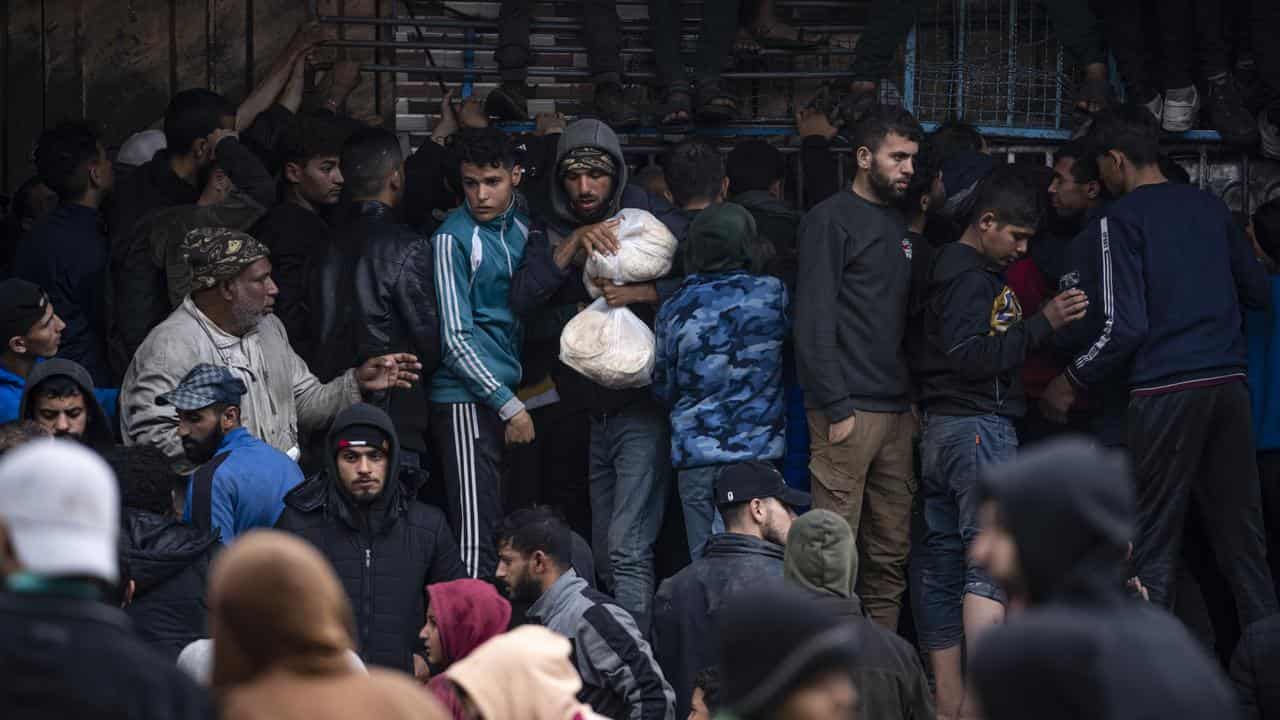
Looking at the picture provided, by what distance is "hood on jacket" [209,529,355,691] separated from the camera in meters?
3.33

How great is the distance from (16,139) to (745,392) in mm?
4908

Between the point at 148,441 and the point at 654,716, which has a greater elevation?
the point at 148,441

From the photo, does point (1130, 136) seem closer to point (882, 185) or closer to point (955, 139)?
point (955, 139)

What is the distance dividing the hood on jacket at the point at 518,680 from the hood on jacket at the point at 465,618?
40.9 inches

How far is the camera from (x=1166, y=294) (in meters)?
7.43

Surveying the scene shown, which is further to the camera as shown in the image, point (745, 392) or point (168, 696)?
point (745, 392)

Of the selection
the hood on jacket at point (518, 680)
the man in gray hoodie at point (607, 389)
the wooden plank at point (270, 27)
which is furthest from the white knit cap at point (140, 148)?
the hood on jacket at point (518, 680)

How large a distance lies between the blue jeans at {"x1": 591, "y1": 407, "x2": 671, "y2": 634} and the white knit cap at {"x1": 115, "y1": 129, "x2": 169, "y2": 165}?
2.93 m

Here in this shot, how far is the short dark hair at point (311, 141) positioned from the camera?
816cm

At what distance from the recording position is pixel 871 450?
7.37 meters

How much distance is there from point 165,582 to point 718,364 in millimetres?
2430

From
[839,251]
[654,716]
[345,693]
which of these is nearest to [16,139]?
[839,251]

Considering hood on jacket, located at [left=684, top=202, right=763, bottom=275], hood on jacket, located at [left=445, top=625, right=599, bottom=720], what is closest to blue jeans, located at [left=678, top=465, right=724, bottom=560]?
hood on jacket, located at [left=684, top=202, right=763, bottom=275]

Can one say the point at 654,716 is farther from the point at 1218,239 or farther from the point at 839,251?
the point at 1218,239
